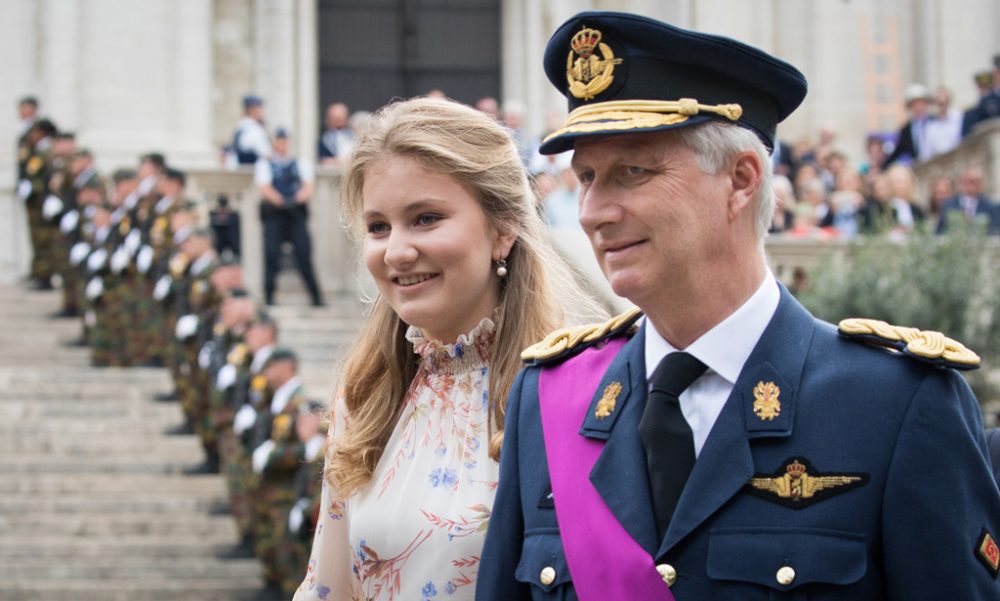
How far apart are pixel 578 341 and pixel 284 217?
38.2 feet

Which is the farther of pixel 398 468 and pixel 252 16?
pixel 252 16

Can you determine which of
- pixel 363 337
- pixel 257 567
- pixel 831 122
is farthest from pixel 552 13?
pixel 363 337

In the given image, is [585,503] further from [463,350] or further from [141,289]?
[141,289]

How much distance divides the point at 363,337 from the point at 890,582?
1.50m

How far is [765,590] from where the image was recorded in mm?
2506

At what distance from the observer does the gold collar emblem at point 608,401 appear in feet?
9.11

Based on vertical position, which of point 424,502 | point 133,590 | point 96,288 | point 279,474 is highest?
point 424,502

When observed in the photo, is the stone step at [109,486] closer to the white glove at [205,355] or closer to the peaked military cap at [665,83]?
the white glove at [205,355]

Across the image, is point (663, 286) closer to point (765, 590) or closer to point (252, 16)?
point (765, 590)

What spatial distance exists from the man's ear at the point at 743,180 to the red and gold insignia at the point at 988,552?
617 millimetres

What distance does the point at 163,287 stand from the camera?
12.7 meters

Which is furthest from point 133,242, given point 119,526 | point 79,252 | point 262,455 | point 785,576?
point 785,576

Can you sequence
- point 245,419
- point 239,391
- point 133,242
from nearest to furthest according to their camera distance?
point 245,419, point 239,391, point 133,242

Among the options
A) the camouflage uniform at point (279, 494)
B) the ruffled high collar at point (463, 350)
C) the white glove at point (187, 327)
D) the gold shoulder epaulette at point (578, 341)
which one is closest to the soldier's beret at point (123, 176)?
the white glove at point (187, 327)
